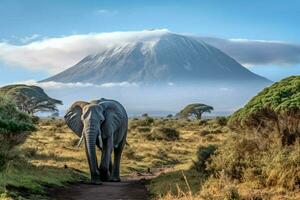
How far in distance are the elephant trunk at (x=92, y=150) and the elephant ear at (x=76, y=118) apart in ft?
5.49

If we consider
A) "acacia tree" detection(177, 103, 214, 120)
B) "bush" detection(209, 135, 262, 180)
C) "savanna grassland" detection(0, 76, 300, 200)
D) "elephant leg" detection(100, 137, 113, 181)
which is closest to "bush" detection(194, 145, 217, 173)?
"savanna grassland" detection(0, 76, 300, 200)

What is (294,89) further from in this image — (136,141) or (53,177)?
(136,141)

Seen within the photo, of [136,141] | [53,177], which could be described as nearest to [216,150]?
[53,177]

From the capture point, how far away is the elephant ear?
23.0m

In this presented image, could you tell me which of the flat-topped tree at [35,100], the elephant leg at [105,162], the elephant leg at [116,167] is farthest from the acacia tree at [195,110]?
the elephant leg at [105,162]

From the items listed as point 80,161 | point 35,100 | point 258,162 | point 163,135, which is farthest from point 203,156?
point 35,100

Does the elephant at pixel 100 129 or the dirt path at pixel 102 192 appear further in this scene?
the elephant at pixel 100 129

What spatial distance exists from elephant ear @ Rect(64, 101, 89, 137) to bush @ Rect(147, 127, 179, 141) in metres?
20.6

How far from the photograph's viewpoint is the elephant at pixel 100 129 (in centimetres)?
2097

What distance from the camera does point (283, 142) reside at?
1625 cm

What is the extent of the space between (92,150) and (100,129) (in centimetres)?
159

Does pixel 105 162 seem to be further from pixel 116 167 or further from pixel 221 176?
pixel 221 176

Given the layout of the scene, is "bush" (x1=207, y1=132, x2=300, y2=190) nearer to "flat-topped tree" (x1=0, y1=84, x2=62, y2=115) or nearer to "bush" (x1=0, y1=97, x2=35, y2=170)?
"bush" (x1=0, y1=97, x2=35, y2=170)

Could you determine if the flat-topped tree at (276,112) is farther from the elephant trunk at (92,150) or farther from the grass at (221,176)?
the elephant trunk at (92,150)
